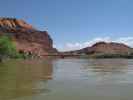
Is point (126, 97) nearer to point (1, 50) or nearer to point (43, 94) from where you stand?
point (43, 94)

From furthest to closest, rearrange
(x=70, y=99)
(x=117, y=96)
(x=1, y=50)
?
1. (x=1, y=50)
2. (x=117, y=96)
3. (x=70, y=99)

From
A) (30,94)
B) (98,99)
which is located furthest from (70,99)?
(30,94)

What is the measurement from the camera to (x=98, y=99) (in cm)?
1534

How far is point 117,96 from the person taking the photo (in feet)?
53.4

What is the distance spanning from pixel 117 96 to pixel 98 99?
153 cm

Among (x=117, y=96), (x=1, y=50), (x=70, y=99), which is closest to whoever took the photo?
(x=70, y=99)

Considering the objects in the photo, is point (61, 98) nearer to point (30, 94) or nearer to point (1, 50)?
point (30, 94)

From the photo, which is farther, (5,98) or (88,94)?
(88,94)

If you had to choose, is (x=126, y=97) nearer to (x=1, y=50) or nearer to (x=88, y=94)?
(x=88, y=94)

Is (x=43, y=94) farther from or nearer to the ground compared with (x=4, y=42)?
nearer to the ground

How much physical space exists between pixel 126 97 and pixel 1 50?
76.5 m

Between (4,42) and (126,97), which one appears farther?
(4,42)

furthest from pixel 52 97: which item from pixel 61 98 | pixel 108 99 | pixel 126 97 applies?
pixel 126 97

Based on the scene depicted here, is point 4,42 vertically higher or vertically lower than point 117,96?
higher
